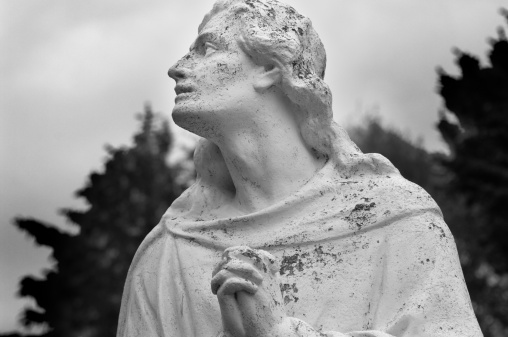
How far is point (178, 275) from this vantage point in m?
11.4

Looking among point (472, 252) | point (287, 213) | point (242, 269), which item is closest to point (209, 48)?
point (287, 213)

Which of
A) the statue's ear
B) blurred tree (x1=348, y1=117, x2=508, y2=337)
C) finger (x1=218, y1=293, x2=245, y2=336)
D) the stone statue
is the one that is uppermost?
blurred tree (x1=348, y1=117, x2=508, y2=337)

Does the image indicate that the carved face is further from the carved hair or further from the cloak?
the cloak

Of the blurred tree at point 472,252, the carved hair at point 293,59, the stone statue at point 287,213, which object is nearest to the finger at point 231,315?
the stone statue at point 287,213

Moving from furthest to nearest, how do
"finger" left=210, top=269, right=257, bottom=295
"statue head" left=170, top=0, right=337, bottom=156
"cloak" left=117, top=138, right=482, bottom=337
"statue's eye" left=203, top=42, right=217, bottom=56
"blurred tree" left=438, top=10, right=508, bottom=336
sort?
"blurred tree" left=438, top=10, right=508, bottom=336, "statue's eye" left=203, top=42, right=217, bottom=56, "statue head" left=170, top=0, right=337, bottom=156, "cloak" left=117, top=138, right=482, bottom=337, "finger" left=210, top=269, right=257, bottom=295

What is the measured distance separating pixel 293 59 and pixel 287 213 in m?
0.99

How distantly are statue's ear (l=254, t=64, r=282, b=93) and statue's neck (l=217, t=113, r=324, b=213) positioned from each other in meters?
0.22

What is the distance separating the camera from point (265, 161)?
11430 mm

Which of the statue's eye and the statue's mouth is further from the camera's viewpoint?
the statue's eye

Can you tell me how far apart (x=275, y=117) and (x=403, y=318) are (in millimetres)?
1664

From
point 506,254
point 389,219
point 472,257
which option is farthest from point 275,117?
point 472,257

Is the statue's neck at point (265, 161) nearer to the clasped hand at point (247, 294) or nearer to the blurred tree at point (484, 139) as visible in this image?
the clasped hand at point (247, 294)

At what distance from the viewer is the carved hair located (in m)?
11.4

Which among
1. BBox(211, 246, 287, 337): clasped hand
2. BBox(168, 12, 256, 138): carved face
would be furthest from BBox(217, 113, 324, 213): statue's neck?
BBox(211, 246, 287, 337): clasped hand
